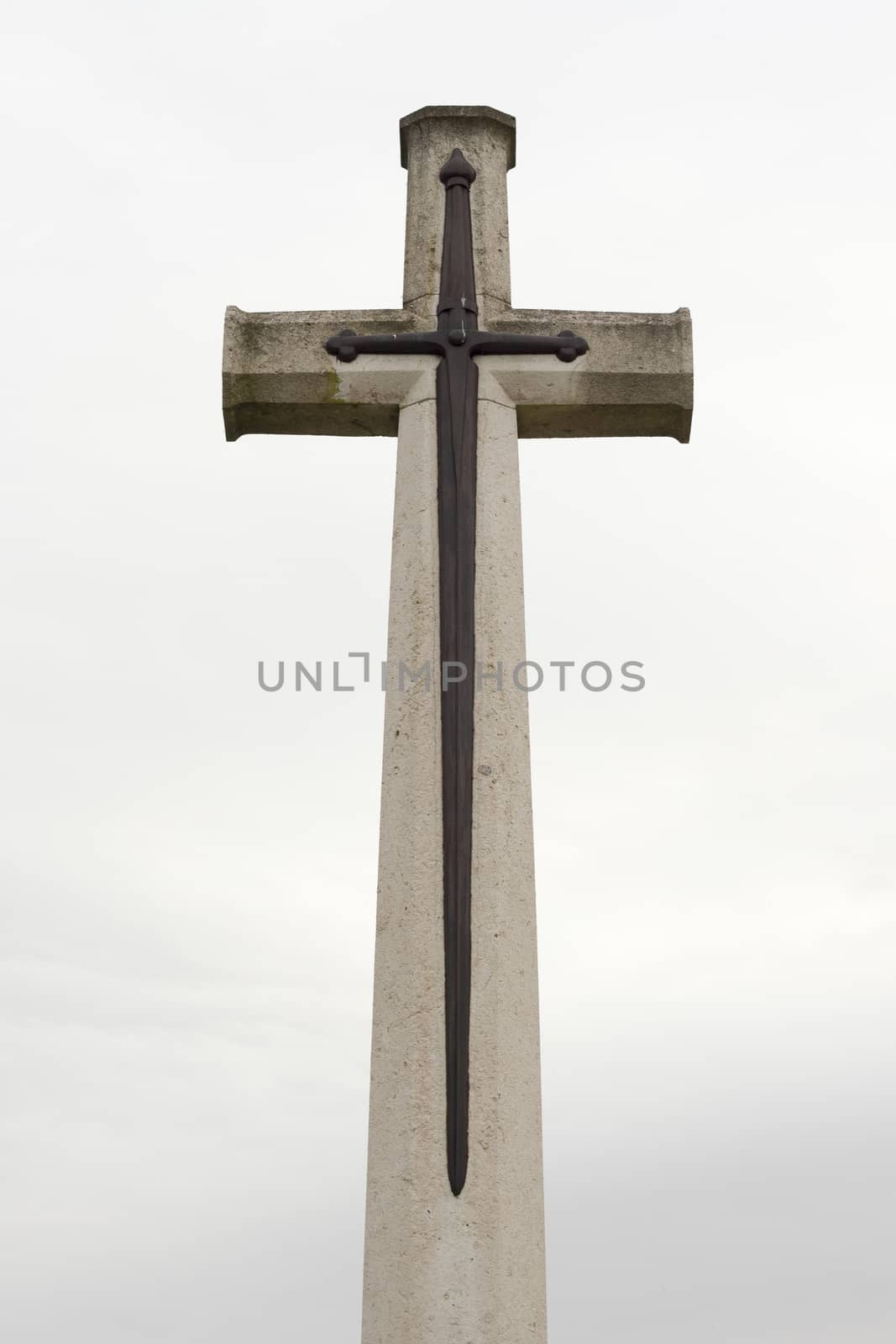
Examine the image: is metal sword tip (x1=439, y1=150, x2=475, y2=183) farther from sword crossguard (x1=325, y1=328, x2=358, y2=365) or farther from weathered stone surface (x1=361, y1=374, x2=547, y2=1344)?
weathered stone surface (x1=361, y1=374, x2=547, y2=1344)

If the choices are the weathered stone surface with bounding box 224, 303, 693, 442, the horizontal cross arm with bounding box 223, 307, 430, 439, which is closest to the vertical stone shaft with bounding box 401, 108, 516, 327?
the weathered stone surface with bounding box 224, 303, 693, 442

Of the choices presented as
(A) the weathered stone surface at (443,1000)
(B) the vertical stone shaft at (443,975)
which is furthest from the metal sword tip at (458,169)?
(A) the weathered stone surface at (443,1000)

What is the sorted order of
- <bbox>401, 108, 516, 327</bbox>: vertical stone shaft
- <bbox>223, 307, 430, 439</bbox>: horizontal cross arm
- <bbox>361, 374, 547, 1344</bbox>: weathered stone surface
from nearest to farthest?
<bbox>361, 374, 547, 1344</bbox>: weathered stone surface < <bbox>223, 307, 430, 439</bbox>: horizontal cross arm < <bbox>401, 108, 516, 327</bbox>: vertical stone shaft

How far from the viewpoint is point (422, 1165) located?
5398mm

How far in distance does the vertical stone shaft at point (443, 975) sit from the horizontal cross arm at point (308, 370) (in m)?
0.17

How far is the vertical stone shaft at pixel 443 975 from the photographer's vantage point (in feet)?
17.4

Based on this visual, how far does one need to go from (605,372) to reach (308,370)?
1.24m

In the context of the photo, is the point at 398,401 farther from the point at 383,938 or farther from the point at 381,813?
the point at 383,938

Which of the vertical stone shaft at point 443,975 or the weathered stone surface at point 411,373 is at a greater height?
the weathered stone surface at point 411,373

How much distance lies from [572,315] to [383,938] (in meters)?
2.81

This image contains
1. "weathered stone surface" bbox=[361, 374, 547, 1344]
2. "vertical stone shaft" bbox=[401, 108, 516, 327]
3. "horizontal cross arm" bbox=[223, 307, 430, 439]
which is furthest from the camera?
"vertical stone shaft" bbox=[401, 108, 516, 327]

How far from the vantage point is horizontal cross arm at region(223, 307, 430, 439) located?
6719mm

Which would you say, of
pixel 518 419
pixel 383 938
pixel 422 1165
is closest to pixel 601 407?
pixel 518 419

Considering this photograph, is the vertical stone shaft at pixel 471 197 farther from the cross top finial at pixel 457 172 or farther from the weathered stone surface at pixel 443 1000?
the weathered stone surface at pixel 443 1000
